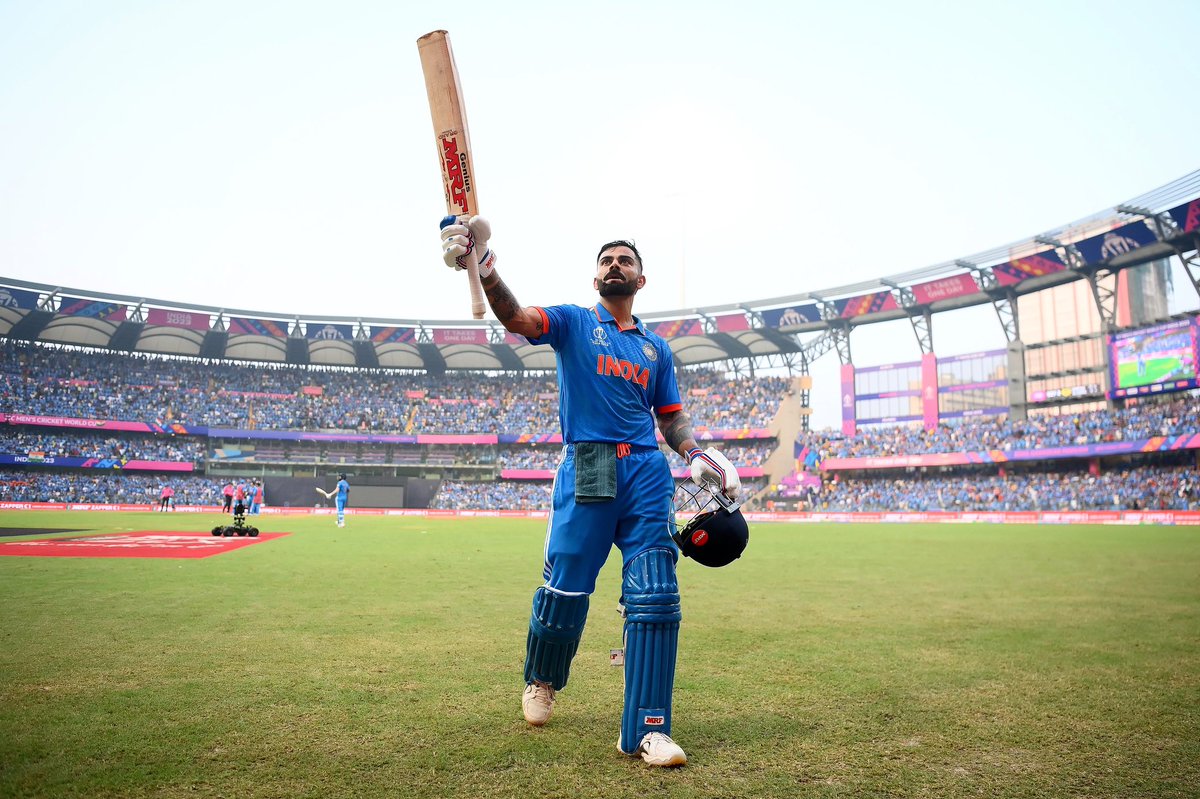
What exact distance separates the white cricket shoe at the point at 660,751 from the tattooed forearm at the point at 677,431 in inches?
62.8

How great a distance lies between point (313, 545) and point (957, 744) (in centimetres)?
1550

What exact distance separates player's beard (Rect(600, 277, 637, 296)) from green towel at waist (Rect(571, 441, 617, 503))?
95cm

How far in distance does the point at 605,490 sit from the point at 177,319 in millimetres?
59201

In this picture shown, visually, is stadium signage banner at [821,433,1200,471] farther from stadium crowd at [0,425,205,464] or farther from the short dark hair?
stadium crowd at [0,425,205,464]

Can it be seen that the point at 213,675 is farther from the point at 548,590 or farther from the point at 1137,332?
the point at 1137,332

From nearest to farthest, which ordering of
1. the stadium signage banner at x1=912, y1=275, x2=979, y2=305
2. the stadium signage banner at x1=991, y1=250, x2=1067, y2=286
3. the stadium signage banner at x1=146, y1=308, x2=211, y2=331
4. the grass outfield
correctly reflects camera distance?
the grass outfield, the stadium signage banner at x1=991, y1=250, x2=1067, y2=286, the stadium signage banner at x1=912, y1=275, x2=979, y2=305, the stadium signage banner at x1=146, y1=308, x2=211, y2=331

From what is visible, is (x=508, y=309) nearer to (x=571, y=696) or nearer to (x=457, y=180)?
(x=457, y=180)

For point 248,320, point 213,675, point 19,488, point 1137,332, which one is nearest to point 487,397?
point 248,320

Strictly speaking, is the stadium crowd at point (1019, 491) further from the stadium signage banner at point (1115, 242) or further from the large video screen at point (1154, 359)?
the stadium signage banner at point (1115, 242)

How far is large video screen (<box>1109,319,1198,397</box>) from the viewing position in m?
36.5

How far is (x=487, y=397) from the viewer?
211 ft

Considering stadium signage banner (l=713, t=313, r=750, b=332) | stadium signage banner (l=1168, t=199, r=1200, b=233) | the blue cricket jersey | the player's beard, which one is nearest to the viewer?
the blue cricket jersey

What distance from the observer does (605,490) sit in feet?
12.2

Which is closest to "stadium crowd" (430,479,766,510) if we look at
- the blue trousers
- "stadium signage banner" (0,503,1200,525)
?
"stadium signage banner" (0,503,1200,525)
